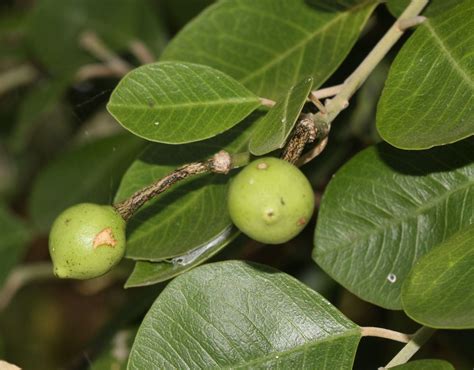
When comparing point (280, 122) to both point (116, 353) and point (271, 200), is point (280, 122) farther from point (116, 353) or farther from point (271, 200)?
point (116, 353)

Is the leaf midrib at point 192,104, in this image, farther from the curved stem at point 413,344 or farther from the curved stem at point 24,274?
the curved stem at point 24,274

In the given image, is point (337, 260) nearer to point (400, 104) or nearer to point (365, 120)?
point (400, 104)

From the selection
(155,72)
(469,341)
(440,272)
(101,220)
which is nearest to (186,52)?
(155,72)

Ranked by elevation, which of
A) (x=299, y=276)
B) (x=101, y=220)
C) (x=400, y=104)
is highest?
(x=400, y=104)

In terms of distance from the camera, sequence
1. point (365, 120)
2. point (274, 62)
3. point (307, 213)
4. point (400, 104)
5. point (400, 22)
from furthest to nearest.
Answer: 1. point (365, 120)
2. point (274, 62)
3. point (400, 22)
4. point (400, 104)
5. point (307, 213)

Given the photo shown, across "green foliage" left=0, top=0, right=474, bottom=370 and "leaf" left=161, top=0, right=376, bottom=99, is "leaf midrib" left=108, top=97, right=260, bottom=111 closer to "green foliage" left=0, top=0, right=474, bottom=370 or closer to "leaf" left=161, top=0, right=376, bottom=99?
"green foliage" left=0, top=0, right=474, bottom=370

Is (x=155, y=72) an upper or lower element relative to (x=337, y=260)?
upper

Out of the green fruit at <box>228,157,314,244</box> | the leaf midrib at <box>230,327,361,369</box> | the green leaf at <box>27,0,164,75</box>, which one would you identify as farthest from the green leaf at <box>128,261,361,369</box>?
the green leaf at <box>27,0,164,75</box>

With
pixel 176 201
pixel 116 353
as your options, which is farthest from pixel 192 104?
pixel 116 353

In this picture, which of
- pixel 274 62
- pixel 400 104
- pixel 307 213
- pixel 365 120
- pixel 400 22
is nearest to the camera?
pixel 307 213
